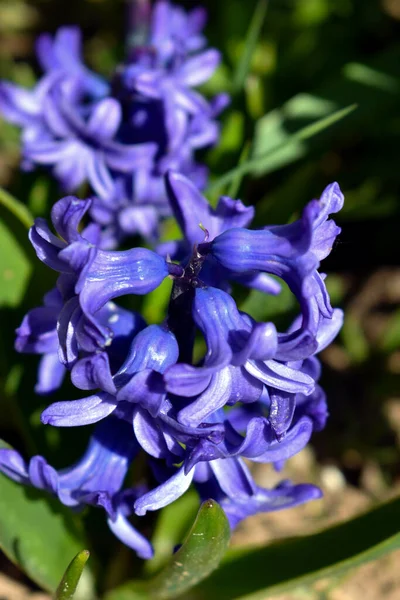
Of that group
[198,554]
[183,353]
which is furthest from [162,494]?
[183,353]

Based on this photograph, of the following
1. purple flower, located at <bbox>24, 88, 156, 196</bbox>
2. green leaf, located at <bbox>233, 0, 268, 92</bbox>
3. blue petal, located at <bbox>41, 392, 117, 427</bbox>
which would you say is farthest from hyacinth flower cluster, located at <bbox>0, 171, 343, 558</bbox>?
green leaf, located at <bbox>233, 0, 268, 92</bbox>

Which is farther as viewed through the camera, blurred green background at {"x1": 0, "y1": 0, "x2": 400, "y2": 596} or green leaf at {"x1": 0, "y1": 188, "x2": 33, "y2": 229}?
blurred green background at {"x1": 0, "y1": 0, "x2": 400, "y2": 596}

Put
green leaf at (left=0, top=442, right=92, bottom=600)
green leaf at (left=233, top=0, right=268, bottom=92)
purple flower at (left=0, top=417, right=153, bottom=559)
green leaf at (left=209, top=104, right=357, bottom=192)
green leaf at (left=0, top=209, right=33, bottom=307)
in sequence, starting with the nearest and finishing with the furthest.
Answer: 1. purple flower at (left=0, top=417, right=153, bottom=559)
2. green leaf at (left=0, top=442, right=92, bottom=600)
3. green leaf at (left=0, top=209, right=33, bottom=307)
4. green leaf at (left=209, top=104, right=357, bottom=192)
5. green leaf at (left=233, top=0, right=268, bottom=92)

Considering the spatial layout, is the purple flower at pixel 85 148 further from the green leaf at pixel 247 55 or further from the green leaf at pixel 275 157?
the green leaf at pixel 247 55

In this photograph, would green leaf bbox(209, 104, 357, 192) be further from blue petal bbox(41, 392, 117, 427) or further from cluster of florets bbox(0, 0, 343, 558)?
blue petal bbox(41, 392, 117, 427)

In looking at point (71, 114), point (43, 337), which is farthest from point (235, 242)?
point (71, 114)

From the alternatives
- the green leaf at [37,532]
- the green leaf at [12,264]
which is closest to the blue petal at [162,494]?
the green leaf at [37,532]

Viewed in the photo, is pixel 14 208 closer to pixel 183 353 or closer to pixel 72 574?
pixel 183 353
